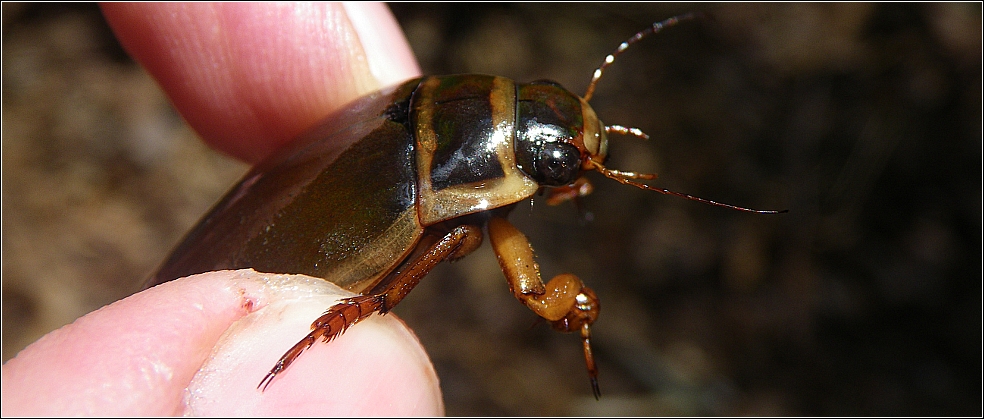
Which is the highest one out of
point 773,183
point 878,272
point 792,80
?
point 792,80

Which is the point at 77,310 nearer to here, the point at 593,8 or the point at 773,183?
the point at 593,8

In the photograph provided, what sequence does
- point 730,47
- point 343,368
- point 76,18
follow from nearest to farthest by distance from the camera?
1. point 343,368
2. point 730,47
3. point 76,18

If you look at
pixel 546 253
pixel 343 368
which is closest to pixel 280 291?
pixel 343 368

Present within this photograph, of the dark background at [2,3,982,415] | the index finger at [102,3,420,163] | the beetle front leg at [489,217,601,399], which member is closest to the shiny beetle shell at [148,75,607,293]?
the beetle front leg at [489,217,601,399]

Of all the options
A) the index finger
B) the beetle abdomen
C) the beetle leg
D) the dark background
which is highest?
the index finger

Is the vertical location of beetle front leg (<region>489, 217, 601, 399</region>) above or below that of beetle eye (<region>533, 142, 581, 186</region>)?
below

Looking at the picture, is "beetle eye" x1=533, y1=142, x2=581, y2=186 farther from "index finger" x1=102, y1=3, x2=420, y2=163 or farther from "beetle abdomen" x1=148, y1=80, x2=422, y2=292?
"index finger" x1=102, y1=3, x2=420, y2=163

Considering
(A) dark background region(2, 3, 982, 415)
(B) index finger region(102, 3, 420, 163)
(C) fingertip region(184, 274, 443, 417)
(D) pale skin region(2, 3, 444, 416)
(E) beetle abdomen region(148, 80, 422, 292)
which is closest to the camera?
(D) pale skin region(2, 3, 444, 416)

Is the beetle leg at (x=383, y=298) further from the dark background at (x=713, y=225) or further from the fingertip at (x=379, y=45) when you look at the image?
the dark background at (x=713, y=225)

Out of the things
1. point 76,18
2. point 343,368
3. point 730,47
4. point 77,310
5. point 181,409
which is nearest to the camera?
point 181,409
